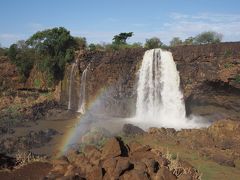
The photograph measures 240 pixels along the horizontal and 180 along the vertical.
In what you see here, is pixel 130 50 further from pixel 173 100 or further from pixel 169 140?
pixel 169 140

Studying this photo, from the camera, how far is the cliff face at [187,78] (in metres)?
28.4

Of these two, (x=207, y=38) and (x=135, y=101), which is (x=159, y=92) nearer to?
(x=135, y=101)

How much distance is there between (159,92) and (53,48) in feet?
45.3

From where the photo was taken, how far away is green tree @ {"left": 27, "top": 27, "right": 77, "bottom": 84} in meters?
37.4

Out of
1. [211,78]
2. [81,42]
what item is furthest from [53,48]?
[211,78]

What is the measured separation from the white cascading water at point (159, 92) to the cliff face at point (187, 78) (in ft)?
2.18

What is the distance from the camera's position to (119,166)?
11.5m

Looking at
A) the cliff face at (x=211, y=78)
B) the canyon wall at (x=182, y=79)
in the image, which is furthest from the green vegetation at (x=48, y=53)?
the cliff face at (x=211, y=78)

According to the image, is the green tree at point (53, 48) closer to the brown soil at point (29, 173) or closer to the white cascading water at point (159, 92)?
the white cascading water at point (159, 92)

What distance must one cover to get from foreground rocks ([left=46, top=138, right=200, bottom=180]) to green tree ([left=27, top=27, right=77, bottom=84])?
2426 cm

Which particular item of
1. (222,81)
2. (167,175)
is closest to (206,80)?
(222,81)

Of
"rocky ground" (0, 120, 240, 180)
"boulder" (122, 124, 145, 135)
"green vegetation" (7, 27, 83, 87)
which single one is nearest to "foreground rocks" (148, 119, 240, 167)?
"rocky ground" (0, 120, 240, 180)

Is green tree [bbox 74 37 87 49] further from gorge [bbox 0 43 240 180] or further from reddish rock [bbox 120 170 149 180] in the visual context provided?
reddish rock [bbox 120 170 149 180]

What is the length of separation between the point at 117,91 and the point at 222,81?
931 cm
